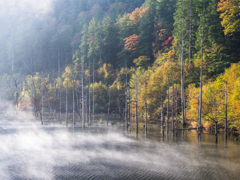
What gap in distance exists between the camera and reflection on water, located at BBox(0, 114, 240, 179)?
1586 cm

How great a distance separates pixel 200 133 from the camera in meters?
30.9

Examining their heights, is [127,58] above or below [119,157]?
above

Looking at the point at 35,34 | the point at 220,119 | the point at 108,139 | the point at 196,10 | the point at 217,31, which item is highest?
the point at 35,34

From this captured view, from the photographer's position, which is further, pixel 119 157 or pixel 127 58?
pixel 127 58

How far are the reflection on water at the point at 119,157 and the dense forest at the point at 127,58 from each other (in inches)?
189

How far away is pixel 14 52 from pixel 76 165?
108m

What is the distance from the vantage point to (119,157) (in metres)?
20.2

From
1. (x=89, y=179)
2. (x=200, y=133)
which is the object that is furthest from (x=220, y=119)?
(x=89, y=179)

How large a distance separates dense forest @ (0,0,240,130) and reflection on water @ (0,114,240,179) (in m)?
4.79

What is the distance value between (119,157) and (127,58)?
185 feet

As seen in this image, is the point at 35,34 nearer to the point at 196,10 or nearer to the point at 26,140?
the point at 196,10

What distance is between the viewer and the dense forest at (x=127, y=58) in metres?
35.2

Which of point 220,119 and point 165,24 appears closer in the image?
point 220,119

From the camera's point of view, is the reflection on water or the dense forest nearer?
the reflection on water
